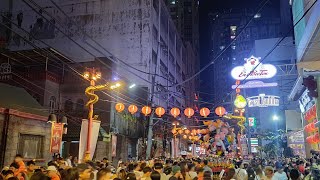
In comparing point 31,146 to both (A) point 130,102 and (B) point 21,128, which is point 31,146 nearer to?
(B) point 21,128

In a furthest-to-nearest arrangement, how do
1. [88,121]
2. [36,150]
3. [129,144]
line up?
1. [129,144]
2. [36,150]
3. [88,121]

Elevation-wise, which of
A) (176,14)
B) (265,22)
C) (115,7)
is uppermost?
(176,14)

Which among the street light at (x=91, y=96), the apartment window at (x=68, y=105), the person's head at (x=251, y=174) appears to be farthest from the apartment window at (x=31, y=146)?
the person's head at (x=251, y=174)

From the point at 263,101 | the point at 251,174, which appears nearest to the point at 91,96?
the point at 251,174

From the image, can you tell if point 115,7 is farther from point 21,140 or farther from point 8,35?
point 21,140

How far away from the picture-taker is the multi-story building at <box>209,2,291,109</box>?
5733cm

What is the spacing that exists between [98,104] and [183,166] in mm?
18273

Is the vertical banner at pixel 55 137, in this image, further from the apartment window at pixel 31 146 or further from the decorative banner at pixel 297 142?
the decorative banner at pixel 297 142

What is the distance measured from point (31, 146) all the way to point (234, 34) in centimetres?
8946

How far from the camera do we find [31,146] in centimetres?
1831

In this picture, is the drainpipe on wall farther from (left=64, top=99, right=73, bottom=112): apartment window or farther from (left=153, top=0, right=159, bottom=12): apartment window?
(left=153, top=0, right=159, bottom=12): apartment window

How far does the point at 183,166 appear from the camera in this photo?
34.0 ft

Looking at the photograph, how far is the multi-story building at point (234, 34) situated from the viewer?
57.3m

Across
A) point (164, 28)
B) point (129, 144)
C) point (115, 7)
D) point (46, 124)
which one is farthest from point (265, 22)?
point (46, 124)
